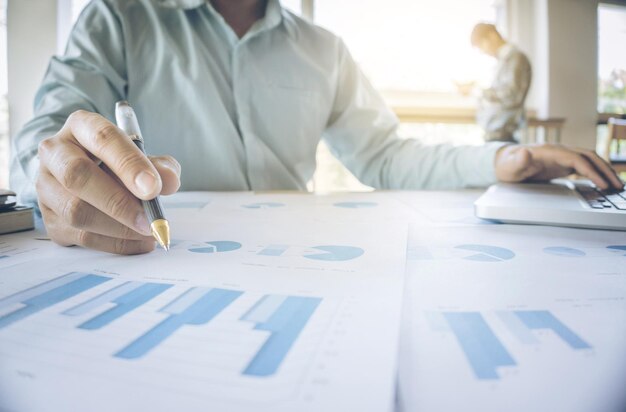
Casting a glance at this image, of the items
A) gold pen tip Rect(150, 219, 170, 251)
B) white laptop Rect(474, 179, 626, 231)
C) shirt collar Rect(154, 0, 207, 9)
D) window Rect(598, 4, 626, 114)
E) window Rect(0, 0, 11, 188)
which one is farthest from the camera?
window Rect(598, 4, 626, 114)

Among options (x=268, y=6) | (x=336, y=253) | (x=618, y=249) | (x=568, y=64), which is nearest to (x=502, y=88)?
(x=568, y=64)

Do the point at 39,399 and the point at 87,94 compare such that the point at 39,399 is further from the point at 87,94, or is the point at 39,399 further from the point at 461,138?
the point at 461,138

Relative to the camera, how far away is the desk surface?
117 millimetres

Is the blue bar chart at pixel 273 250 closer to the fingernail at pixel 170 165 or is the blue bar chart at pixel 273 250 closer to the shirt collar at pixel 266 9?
the fingernail at pixel 170 165

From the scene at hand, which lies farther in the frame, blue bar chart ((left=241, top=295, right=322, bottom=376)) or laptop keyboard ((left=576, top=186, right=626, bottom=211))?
laptop keyboard ((left=576, top=186, right=626, bottom=211))

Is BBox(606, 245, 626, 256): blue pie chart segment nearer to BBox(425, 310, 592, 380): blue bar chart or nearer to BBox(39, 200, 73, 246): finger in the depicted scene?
BBox(425, 310, 592, 380): blue bar chart

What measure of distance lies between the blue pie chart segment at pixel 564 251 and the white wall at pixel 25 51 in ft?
5.53

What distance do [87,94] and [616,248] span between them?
0.67m

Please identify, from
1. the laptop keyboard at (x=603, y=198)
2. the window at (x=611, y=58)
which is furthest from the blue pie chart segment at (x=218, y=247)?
the window at (x=611, y=58)

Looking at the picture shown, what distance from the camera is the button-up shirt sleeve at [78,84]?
1.48 feet

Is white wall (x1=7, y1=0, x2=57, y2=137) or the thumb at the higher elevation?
white wall (x1=7, y1=0, x2=57, y2=137)

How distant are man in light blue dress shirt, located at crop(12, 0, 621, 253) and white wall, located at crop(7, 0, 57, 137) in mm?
1039

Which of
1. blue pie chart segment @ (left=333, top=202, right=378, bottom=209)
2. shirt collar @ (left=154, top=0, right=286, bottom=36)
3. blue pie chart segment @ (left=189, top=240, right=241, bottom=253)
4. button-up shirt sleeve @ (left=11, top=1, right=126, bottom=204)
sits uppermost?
shirt collar @ (left=154, top=0, right=286, bottom=36)

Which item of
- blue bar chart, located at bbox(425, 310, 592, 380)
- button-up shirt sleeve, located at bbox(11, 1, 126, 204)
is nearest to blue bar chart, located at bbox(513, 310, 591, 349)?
blue bar chart, located at bbox(425, 310, 592, 380)
